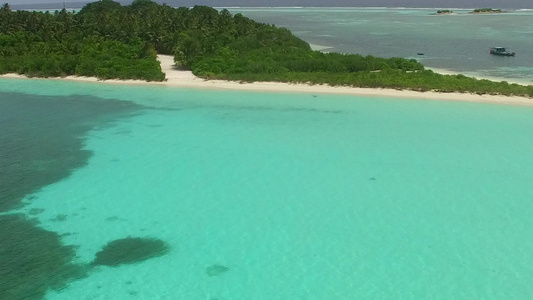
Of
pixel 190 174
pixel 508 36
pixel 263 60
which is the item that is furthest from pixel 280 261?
pixel 508 36

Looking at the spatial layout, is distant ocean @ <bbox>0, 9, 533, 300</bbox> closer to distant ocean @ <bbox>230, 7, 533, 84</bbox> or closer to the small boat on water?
distant ocean @ <bbox>230, 7, 533, 84</bbox>

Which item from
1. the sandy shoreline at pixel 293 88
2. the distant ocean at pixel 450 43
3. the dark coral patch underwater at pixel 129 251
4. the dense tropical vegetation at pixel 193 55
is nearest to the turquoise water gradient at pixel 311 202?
the dark coral patch underwater at pixel 129 251

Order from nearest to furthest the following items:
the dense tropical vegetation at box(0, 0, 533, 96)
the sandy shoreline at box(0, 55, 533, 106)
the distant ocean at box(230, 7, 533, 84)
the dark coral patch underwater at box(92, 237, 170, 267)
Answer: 1. the dark coral patch underwater at box(92, 237, 170, 267)
2. the sandy shoreline at box(0, 55, 533, 106)
3. the dense tropical vegetation at box(0, 0, 533, 96)
4. the distant ocean at box(230, 7, 533, 84)

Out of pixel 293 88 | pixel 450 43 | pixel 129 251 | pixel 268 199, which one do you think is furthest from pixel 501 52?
pixel 129 251

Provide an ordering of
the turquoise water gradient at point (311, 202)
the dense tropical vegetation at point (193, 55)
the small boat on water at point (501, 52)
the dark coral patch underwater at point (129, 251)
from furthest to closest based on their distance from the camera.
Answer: the small boat on water at point (501, 52) < the dense tropical vegetation at point (193, 55) < the dark coral patch underwater at point (129, 251) < the turquoise water gradient at point (311, 202)

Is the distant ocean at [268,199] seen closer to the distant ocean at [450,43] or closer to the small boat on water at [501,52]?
the distant ocean at [450,43]

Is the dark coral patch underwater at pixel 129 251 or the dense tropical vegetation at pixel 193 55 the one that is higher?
the dense tropical vegetation at pixel 193 55

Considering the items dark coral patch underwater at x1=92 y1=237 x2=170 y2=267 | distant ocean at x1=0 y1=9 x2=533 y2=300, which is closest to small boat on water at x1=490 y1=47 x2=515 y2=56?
distant ocean at x1=0 y1=9 x2=533 y2=300
